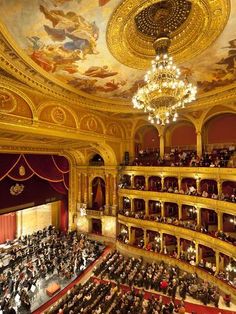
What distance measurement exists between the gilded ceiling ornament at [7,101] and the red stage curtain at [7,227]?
12.0 metres

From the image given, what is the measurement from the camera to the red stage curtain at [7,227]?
18.5 m

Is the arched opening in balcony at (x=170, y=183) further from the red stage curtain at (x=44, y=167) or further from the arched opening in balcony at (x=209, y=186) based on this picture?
the red stage curtain at (x=44, y=167)

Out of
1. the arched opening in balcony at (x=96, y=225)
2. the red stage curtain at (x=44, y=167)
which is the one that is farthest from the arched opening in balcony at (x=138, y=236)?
the red stage curtain at (x=44, y=167)

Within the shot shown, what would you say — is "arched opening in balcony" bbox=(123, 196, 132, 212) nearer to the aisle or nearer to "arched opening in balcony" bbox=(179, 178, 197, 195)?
the aisle

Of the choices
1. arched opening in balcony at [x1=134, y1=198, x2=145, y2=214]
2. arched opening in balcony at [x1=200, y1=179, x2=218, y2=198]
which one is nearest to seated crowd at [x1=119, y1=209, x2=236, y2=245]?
arched opening in balcony at [x1=134, y1=198, x2=145, y2=214]

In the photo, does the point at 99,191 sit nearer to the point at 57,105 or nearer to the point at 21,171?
the point at 21,171

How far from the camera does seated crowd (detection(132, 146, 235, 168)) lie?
1466 centimetres

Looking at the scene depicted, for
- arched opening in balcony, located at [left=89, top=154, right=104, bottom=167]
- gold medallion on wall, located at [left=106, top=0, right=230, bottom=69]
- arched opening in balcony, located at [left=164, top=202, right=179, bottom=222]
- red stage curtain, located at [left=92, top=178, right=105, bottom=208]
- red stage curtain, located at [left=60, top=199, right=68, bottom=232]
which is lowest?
red stage curtain, located at [left=60, top=199, right=68, bottom=232]

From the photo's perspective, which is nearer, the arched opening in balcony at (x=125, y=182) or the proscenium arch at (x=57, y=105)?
the proscenium arch at (x=57, y=105)

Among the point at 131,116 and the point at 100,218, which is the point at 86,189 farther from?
the point at 131,116

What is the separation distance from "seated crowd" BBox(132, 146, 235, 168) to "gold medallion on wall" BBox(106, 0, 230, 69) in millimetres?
7719

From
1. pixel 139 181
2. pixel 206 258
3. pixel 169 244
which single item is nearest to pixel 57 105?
pixel 139 181

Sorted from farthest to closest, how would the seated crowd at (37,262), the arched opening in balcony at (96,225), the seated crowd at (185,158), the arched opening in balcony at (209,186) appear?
the arched opening in balcony at (96,225) < the arched opening in balcony at (209,186) < the seated crowd at (185,158) < the seated crowd at (37,262)

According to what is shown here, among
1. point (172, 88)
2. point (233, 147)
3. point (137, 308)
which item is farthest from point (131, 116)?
point (137, 308)
